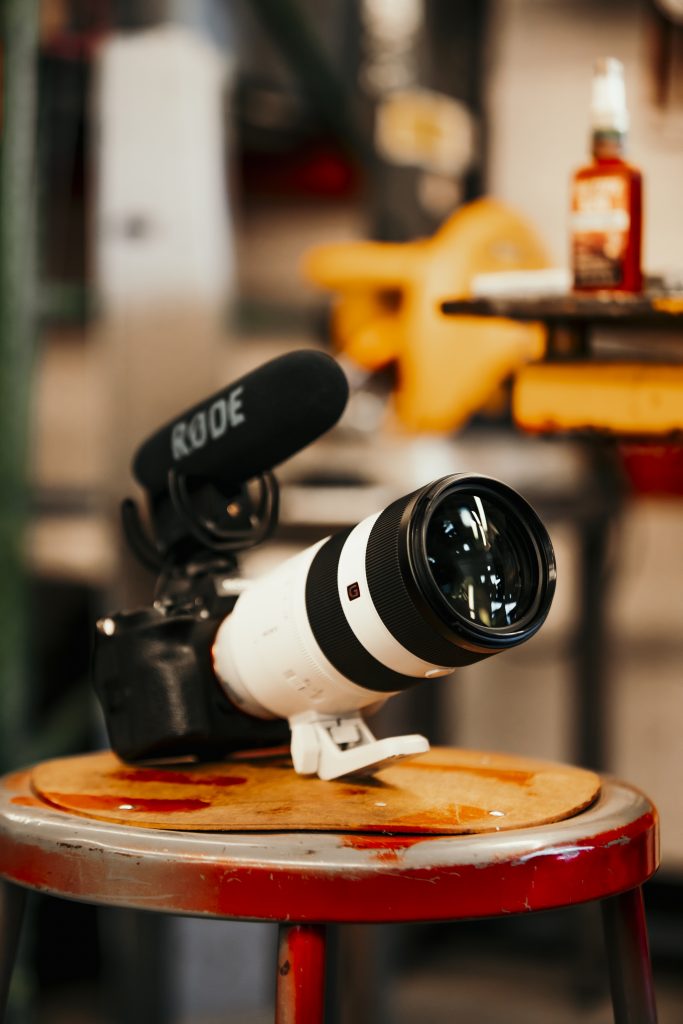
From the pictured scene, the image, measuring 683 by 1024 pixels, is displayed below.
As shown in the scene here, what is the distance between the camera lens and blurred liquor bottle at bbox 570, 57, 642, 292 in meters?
1.08

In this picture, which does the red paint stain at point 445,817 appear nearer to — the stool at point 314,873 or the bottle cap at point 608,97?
the stool at point 314,873

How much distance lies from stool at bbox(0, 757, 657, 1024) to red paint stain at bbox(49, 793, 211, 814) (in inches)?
1.0

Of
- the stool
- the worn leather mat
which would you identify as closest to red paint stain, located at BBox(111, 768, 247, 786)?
the worn leather mat

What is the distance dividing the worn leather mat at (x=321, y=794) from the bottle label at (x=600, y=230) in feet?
1.25

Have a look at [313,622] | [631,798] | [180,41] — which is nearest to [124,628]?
[313,622]

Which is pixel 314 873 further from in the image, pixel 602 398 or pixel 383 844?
pixel 602 398

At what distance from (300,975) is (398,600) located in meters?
0.20

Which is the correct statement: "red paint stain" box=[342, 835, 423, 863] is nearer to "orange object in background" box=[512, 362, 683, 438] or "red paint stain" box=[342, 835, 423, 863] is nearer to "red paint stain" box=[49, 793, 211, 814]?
"red paint stain" box=[49, 793, 211, 814]

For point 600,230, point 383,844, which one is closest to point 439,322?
point 600,230

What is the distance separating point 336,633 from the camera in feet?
2.72

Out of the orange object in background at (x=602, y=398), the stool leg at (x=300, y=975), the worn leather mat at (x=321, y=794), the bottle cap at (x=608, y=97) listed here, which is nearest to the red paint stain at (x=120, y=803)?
the worn leather mat at (x=321, y=794)

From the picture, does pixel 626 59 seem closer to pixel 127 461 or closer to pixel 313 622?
pixel 127 461

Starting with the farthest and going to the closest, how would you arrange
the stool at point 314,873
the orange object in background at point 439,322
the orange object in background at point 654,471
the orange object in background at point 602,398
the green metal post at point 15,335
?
the orange object in background at point 654,471, the orange object in background at point 439,322, the green metal post at point 15,335, the orange object in background at point 602,398, the stool at point 314,873

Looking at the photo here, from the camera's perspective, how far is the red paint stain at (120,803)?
0.81 m
